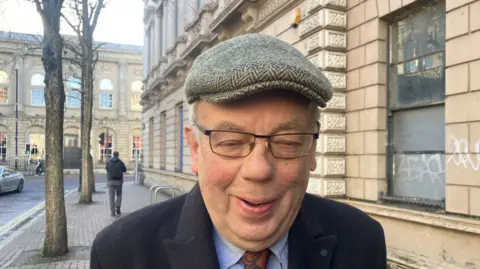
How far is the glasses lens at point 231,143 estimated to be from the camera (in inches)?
50.9

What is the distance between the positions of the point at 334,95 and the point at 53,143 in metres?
5.20

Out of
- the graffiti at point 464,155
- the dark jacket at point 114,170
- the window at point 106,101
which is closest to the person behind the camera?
the graffiti at point 464,155

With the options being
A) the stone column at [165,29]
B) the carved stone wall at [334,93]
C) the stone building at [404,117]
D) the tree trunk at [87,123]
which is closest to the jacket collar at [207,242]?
the stone building at [404,117]

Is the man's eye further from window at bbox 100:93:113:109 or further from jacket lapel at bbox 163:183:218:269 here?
window at bbox 100:93:113:109

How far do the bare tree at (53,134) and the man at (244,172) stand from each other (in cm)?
655

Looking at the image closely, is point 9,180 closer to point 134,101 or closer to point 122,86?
point 122,86

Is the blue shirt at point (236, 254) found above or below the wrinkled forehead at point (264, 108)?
below

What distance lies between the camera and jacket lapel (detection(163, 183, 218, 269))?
1.40m

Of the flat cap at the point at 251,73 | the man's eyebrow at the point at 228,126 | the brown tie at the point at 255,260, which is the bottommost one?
the brown tie at the point at 255,260

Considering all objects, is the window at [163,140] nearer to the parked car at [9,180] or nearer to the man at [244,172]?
the parked car at [9,180]

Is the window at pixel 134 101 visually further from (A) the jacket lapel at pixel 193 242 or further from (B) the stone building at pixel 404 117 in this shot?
(A) the jacket lapel at pixel 193 242

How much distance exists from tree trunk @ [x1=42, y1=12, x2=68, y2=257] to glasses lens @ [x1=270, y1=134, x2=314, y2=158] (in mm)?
7057

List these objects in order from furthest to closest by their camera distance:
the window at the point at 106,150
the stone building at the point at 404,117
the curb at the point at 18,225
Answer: the window at the point at 106,150
the curb at the point at 18,225
the stone building at the point at 404,117

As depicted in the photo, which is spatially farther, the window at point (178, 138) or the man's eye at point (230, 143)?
the window at point (178, 138)
